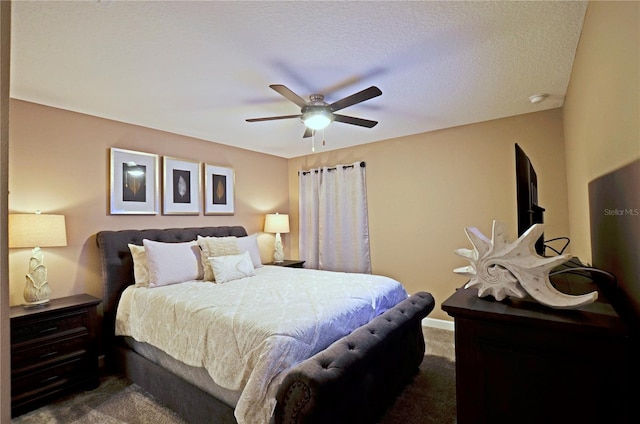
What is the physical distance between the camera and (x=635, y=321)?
3.30 ft

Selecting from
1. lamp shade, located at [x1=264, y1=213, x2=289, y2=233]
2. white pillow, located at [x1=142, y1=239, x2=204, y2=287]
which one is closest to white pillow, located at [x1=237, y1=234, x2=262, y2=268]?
white pillow, located at [x1=142, y1=239, x2=204, y2=287]

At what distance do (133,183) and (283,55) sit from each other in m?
2.32

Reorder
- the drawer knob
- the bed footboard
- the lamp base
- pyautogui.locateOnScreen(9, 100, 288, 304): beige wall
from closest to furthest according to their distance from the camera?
the bed footboard → the drawer knob → pyautogui.locateOnScreen(9, 100, 288, 304): beige wall → the lamp base

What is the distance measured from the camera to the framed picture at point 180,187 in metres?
3.61

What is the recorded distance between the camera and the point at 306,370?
1.49 meters

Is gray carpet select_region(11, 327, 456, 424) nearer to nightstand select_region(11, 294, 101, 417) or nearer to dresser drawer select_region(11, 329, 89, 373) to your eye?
nightstand select_region(11, 294, 101, 417)

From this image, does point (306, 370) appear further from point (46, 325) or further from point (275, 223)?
point (275, 223)

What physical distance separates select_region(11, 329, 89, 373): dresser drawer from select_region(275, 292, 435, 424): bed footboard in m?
2.04

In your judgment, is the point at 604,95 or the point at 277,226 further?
the point at 277,226

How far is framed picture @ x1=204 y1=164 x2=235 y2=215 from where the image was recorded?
13.3 feet

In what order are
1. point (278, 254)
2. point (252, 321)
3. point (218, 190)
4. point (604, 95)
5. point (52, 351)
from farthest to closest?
point (278, 254), point (218, 190), point (52, 351), point (252, 321), point (604, 95)

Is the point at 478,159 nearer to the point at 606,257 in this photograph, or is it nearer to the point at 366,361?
the point at 606,257

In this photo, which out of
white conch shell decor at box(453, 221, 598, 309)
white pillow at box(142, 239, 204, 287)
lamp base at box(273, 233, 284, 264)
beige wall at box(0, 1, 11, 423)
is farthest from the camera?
lamp base at box(273, 233, 284, 264)

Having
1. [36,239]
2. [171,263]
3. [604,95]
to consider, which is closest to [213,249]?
[171,263]
